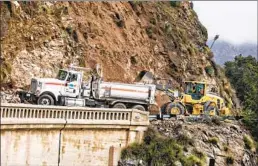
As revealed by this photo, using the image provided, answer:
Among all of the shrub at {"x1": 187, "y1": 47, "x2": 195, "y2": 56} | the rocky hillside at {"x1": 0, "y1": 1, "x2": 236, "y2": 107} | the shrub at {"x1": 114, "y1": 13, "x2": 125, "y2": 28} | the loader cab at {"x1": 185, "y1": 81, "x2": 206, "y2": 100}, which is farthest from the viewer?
the shrub at {"x1": 187, "y1": 47, "x2": 195, "y2": 56}

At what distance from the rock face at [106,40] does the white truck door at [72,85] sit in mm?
4137

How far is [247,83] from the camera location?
163 ft

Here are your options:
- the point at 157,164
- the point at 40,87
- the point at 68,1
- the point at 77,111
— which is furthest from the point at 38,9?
Answer: the point at 157,164

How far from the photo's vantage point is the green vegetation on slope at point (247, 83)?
36562 millimetres

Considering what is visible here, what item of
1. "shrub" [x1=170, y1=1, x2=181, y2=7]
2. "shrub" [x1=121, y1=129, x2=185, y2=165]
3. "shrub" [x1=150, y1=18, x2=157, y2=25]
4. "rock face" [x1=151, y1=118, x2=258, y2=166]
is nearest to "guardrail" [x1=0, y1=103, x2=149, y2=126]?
"shrub" [x1=121, y1=129, x2=185, y2=165]

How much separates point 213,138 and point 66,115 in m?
8.56

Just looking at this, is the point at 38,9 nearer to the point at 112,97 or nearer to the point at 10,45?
the point at 10,45

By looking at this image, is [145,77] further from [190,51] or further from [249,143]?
[249,143]

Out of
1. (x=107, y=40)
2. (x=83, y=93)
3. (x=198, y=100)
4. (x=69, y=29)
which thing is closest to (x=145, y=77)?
(x=107, y=40)

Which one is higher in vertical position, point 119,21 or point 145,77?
point 119,21

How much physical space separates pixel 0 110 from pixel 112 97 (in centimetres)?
747

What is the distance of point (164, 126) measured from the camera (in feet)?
106

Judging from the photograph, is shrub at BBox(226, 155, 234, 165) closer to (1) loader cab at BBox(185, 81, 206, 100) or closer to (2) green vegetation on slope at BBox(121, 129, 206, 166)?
(2) green vegetation on slope at BBox(121, 129, 206, 166)

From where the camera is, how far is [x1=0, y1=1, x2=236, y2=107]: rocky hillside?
1378 inches
